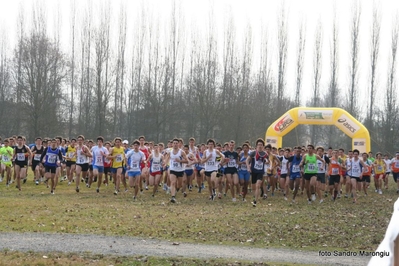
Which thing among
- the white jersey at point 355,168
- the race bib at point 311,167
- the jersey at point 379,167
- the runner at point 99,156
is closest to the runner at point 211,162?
the race bib at point 311,167

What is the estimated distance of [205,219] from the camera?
47.9ft

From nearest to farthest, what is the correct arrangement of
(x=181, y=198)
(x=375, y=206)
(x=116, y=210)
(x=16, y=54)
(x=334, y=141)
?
(x=116, y=210), (x=375, y=206), (x=181, y=198), (x=16, y=54), (x=334, y=141)

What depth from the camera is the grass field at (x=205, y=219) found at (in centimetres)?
1170

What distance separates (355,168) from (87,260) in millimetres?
14718

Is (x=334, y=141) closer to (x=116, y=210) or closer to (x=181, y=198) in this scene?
(x=181, y=198)

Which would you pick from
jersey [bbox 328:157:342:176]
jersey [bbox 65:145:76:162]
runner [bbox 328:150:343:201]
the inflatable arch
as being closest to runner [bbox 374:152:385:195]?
the inflatable arch

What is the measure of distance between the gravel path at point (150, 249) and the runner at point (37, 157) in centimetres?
1320

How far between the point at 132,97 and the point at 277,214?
131 ft

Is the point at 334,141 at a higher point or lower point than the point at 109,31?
lower

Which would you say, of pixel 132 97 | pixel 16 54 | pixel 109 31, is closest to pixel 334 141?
pixel 132 97

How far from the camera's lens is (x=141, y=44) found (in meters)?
53.7

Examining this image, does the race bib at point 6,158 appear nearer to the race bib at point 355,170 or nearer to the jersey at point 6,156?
the jersey at point 6,156

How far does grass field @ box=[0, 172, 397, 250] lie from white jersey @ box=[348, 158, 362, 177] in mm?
1182

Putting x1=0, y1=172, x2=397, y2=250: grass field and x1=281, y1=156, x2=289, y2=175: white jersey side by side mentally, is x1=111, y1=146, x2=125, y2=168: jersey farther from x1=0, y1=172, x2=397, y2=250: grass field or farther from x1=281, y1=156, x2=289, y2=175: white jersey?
x1=281, y1=156, x2=289, y2=175: white jersey
